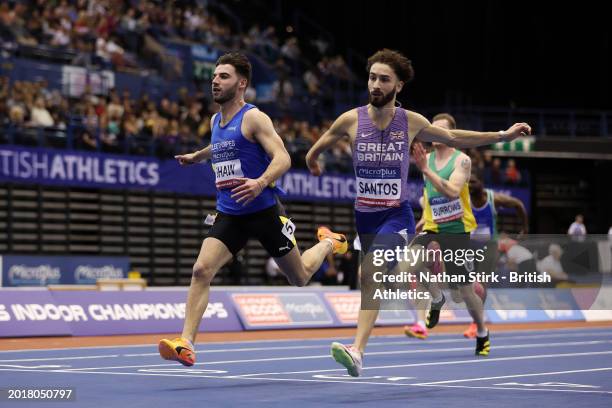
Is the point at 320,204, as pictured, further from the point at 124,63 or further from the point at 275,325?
the point at 275,325

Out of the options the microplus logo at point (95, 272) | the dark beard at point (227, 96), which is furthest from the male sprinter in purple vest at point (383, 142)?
the microplus logo at point (95, 272)

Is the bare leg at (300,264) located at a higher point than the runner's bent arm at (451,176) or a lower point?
lower

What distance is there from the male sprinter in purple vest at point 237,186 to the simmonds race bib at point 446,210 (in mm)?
4682

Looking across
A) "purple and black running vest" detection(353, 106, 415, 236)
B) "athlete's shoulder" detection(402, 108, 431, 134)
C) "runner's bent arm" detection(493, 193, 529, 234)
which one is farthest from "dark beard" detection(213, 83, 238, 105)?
"runner's bent arm" detection(493, 193, 529, 234)

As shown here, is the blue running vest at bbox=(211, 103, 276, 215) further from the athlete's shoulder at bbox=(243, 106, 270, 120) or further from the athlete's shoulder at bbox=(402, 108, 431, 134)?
the athlete's shoulder at bbox=(402, 108, 431, 134)

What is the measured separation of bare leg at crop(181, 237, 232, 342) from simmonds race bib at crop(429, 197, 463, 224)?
5355 mm

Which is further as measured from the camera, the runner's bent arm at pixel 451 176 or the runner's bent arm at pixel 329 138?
the runner's bent arm at pixel 451 176

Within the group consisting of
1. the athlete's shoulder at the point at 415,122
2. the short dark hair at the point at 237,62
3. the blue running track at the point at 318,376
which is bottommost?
the blue running track at the point at 318,376

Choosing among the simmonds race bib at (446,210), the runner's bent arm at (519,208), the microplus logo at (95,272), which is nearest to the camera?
the simmonds race bib at (446,210)

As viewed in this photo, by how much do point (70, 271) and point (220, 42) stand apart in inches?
436

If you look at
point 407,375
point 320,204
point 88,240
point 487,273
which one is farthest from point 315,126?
point 407,375

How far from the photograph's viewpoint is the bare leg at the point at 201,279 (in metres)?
10.2

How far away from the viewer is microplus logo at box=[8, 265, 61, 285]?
86.1 feet

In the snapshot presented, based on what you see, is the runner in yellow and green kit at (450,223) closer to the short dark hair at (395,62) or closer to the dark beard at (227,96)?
the short dark hair at (395,62)
